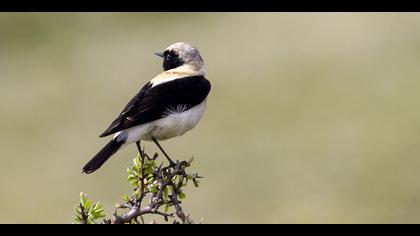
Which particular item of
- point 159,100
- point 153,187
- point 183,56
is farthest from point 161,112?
point 153,187

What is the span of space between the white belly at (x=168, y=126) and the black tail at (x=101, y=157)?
17 cm

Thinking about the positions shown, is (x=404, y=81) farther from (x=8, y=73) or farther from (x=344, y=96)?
(x=8, y=73)

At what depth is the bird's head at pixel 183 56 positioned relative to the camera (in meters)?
8.47

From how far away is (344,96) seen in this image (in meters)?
25.4

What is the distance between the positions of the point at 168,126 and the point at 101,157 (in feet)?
2.63

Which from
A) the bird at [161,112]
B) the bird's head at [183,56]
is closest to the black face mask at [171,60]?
the bird's head at [183,56]

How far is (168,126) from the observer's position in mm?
7434

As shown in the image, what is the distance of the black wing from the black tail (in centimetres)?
15

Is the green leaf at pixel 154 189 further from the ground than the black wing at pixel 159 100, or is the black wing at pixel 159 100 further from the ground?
the black wing at pixel 159 100

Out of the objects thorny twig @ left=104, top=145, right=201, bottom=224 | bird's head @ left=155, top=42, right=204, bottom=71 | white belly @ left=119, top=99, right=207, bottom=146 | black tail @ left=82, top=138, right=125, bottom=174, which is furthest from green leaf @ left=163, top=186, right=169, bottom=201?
bird's head @ left=155, top=42, right=204, bottom=71

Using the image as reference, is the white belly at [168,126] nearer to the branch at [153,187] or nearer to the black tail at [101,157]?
the black tail at [101,157]

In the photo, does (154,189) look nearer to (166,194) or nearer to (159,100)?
(166,194)

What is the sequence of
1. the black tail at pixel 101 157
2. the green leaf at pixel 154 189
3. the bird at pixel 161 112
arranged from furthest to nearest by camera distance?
the bird at pixel 161 112 → the black tail at pixel 101 157 → the green leaf at pixel 154 189

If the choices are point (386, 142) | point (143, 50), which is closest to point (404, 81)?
point (386, 142)
